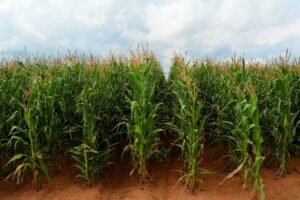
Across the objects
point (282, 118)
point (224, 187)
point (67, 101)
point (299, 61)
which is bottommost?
point (224, 187)

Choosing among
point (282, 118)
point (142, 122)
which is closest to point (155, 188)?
point (142, 122)

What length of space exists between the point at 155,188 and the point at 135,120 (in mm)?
1372

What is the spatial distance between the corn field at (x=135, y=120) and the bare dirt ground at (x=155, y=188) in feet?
0.54

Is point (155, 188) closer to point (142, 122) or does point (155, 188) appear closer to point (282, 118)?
point (142, 122)

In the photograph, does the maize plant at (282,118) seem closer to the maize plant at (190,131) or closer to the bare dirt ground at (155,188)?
the bare dirt ground at (155,188)

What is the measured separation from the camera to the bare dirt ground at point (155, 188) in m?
6.73

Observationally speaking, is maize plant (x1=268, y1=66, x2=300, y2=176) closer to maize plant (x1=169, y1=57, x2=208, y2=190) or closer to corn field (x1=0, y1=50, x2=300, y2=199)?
corn field (x1=0, y1=50, x2=300, y2=199)

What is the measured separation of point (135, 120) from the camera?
6.58 m

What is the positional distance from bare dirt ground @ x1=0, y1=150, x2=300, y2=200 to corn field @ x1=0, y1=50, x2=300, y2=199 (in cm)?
17

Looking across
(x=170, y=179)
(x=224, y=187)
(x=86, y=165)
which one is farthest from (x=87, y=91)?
(x=224, y=187)

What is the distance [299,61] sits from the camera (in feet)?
30.7

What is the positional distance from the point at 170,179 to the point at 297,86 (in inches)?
143

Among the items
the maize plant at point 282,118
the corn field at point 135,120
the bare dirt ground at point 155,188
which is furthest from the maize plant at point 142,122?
the maize plant at point 282,118

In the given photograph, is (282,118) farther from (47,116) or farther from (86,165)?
(47,116)
